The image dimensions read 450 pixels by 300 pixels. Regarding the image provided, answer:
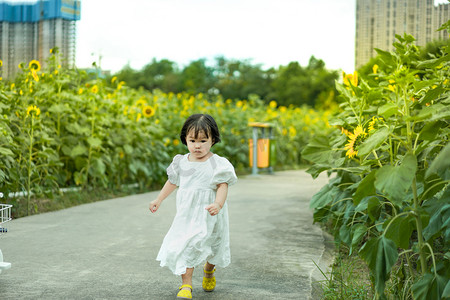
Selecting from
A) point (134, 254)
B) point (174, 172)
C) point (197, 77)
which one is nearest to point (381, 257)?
point (174, 172)

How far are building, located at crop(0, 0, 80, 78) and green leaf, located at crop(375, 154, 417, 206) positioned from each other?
6.47 metres

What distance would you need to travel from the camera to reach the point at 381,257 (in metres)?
2.23

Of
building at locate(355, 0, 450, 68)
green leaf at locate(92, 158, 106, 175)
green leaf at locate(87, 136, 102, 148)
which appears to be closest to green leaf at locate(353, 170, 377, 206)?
building at locate(355, 0, 450, 68)

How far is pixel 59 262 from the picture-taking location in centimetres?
366

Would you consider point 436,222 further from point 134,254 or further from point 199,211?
point 134,254

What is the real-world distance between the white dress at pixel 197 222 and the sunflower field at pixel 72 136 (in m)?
1.90

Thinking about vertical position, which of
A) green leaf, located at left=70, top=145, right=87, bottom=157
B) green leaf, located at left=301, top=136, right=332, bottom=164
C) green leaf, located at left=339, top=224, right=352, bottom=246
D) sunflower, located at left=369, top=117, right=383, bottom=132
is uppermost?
sunflower, located at left=369, top=117, right=383, bottom=132

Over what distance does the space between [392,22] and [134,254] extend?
4157 millimetres

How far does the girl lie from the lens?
9.91ft

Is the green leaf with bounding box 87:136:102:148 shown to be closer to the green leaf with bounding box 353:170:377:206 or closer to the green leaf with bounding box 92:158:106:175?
the green leaf with bounding box 92:158:106:175

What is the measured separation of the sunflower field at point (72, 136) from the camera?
5.43 m

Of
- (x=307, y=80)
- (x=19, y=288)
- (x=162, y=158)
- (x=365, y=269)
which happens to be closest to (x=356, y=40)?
(x=162, y=158)

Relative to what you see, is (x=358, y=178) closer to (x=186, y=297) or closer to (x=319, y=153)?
(x=319, y=153)

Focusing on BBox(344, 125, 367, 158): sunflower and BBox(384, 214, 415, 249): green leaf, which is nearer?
BBox(384, 214, 415, 249): green leaf
